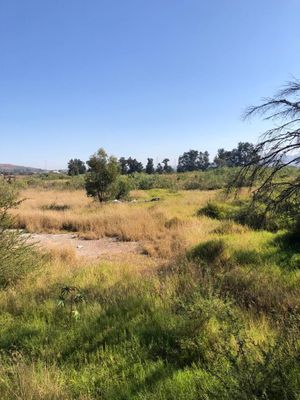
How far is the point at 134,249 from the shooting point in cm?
1278

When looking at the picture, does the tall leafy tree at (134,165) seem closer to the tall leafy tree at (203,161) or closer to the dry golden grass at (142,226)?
the tall leafy tree at (203,161)

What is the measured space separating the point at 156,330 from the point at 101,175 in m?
22.3

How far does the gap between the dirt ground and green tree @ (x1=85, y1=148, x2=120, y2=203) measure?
1047 cm

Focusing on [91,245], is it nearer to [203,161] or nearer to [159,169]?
[159,169]

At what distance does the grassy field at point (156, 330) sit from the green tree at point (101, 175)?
17.1 meters

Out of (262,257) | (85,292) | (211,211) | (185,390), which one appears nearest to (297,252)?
(262,257)

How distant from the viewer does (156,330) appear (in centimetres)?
489

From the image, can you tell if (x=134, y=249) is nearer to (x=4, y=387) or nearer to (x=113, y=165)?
(x=4, y=387)

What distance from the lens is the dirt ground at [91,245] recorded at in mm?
12357

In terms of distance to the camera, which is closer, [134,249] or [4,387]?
[4,387]

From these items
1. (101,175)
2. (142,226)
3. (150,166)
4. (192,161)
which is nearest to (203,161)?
(192,161)

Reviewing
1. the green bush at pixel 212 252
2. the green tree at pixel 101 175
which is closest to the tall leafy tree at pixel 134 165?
Result: the green tree at pixel 101 175

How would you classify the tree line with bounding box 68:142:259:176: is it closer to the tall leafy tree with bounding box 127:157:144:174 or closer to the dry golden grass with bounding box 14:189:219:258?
the tall leafy tree with bounding box 127:157:144:174

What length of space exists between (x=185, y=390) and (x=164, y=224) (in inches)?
484
